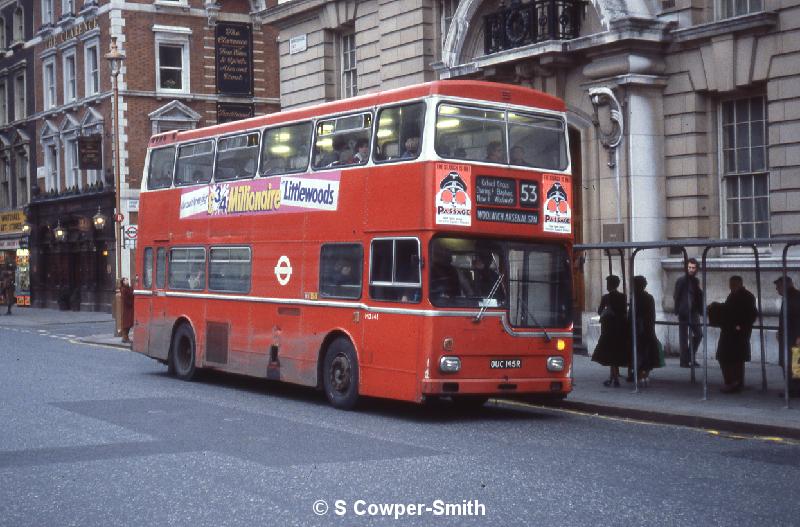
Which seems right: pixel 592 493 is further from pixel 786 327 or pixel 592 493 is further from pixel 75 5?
pixel 75 5

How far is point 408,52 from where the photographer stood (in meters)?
27.8

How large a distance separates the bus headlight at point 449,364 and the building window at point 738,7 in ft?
31.6

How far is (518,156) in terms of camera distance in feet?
50.7

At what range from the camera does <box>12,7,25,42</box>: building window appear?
2309 inches

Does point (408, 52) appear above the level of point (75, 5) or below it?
below

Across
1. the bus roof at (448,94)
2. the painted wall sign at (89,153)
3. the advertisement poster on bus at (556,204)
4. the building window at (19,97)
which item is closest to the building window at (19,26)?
the building window at (19,97)

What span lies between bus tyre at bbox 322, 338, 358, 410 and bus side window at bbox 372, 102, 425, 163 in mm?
2650

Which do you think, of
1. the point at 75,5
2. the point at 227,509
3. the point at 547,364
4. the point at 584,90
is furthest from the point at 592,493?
the point at 75,5

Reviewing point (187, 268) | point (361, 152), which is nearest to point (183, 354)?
point (187, 268)

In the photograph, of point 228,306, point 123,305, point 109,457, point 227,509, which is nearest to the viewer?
point 227,509

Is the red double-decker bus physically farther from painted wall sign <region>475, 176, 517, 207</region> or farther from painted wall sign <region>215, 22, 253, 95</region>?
painted wall sign <region>215, 22, 253, 95</region>

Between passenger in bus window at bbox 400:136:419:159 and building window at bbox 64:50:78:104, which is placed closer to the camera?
passenger in bus window at bbox 400:136:419:159

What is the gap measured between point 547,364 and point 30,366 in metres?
12.4

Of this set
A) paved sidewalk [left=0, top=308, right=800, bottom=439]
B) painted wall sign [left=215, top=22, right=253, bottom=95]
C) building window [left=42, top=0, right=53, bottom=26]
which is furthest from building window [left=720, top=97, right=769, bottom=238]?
building window [left=42, top=0, right=53, bottom=26]
